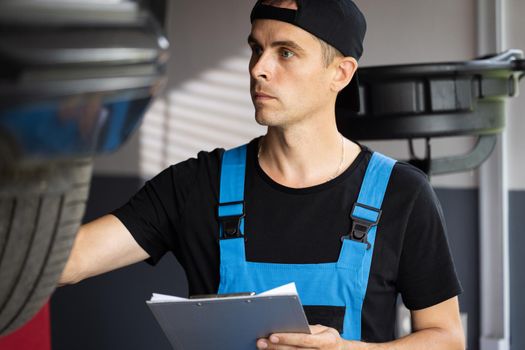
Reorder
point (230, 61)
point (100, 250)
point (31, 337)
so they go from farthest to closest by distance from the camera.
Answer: point (230, 61) → point (31, 337) → point (100, 250)

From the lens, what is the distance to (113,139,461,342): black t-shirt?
1.84m

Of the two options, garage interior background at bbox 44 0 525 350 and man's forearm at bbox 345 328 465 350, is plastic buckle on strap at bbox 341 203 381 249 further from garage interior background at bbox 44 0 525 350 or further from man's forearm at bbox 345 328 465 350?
garage interior background at bbox 44 0 525 350

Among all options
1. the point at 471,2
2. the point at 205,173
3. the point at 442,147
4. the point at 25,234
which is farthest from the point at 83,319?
the point at 25,234

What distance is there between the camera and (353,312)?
6.00 feet

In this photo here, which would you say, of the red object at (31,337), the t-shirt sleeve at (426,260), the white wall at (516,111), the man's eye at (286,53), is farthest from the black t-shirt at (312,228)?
the white wall at (516,111)

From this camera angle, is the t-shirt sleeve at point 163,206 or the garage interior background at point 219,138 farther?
the garage interior background at point 219,138

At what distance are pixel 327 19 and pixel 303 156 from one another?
303 millimetres

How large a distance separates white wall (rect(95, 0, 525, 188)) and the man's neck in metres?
1.73

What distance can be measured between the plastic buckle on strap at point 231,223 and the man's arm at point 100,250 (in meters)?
0.19

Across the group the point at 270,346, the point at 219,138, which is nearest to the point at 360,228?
the point at 270,346

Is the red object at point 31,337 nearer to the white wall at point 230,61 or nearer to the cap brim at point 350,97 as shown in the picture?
the cap brim at point 350,97

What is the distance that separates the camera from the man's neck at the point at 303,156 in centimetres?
193

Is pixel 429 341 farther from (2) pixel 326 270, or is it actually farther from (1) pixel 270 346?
(1) pixel 270 346

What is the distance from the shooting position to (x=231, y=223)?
1862 millimetres
